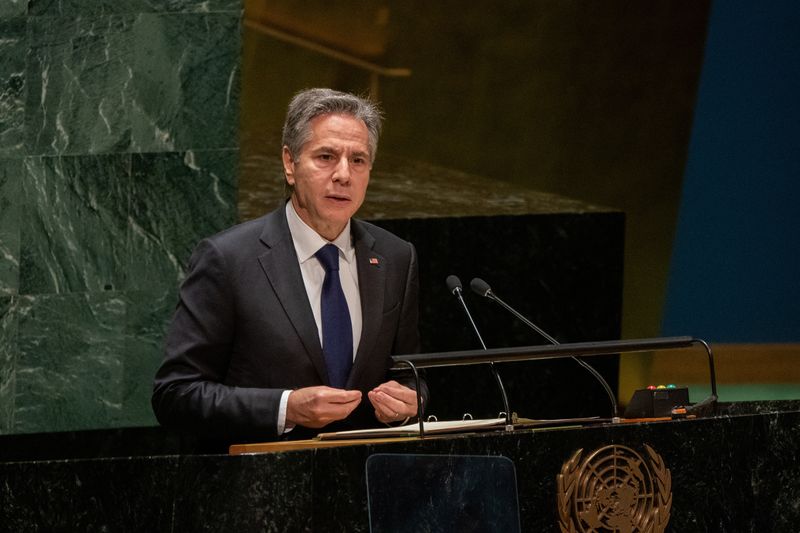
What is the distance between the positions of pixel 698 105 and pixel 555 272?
3.25 ft

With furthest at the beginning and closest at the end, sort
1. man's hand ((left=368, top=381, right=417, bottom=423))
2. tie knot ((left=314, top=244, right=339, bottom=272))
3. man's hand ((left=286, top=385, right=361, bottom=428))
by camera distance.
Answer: tie knot ((left=314, top=244, right=339, bottom=272)) → man's hand ((left=368, top=381, right=417, bottom=423)) → man's hand ((left=286, top=385, right=361, bottom=428))

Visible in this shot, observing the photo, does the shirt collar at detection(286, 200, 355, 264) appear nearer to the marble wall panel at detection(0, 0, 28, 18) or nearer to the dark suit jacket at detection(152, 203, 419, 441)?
the dark suit jacket at detection(152, 203, 419, 441)

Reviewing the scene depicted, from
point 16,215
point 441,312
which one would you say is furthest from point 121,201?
point 441,312

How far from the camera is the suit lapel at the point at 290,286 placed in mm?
2885

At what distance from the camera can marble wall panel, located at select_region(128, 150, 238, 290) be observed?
16.0 feet

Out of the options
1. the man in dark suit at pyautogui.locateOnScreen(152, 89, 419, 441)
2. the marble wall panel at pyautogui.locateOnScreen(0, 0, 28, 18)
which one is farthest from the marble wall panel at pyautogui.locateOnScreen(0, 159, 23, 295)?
the man in dark suit at pyautogui.locateOnScreen(152, 89, 419, 441)

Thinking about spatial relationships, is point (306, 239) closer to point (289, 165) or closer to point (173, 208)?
point (289, 165)

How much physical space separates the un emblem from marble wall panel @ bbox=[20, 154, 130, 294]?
3.21m

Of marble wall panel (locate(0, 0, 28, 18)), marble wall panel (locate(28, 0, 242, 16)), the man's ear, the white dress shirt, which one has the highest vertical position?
marble wall panel (locate(28, 0, 242, 16))

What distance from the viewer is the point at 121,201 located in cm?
491

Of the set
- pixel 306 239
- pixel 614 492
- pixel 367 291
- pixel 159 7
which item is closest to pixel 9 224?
pixel 159 7

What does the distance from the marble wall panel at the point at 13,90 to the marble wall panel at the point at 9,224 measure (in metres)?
0.09

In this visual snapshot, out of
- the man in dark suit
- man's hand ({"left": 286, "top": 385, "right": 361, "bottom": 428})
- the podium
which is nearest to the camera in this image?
the podium

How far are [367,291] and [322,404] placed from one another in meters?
0.74
